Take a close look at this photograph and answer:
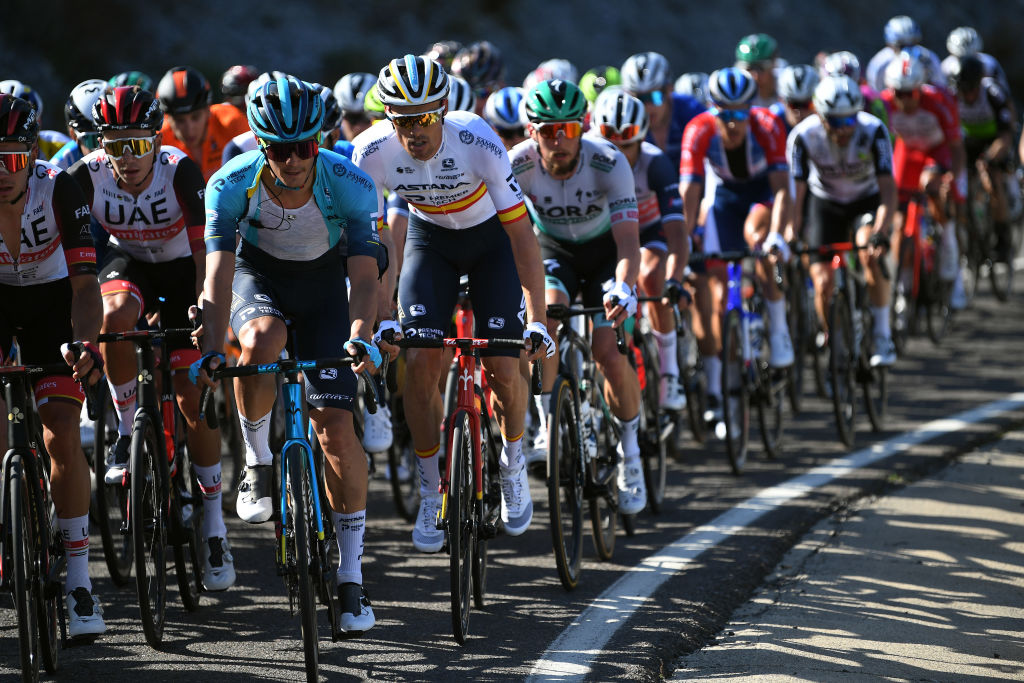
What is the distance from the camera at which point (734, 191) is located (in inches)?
382

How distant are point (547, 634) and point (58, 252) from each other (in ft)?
8.64

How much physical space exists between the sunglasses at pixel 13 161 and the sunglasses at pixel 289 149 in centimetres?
97

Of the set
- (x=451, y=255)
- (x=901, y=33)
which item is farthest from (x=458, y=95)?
(x=901, y=33)

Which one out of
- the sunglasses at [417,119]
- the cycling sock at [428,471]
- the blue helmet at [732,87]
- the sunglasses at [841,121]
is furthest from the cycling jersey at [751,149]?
the cycling sock at [428,471]

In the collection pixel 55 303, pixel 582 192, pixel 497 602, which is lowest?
pixel 497 602

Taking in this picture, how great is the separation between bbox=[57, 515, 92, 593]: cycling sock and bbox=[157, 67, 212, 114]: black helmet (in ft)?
10.1

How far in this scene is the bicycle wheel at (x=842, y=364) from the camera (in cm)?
902

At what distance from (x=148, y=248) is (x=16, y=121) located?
145cm

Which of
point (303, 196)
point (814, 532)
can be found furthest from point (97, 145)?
point (814, 532)

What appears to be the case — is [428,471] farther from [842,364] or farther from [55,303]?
[842,364]

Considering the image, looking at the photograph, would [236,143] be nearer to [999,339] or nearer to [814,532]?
[814,532]

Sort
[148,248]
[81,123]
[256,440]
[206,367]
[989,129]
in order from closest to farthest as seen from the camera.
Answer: [206,367] < [256,440] < [148,248] < [81,123] < [989,129]

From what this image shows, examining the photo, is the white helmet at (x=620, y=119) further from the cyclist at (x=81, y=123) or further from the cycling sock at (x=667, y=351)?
the cyclist at (x=81, y=123)

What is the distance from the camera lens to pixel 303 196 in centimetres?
526
